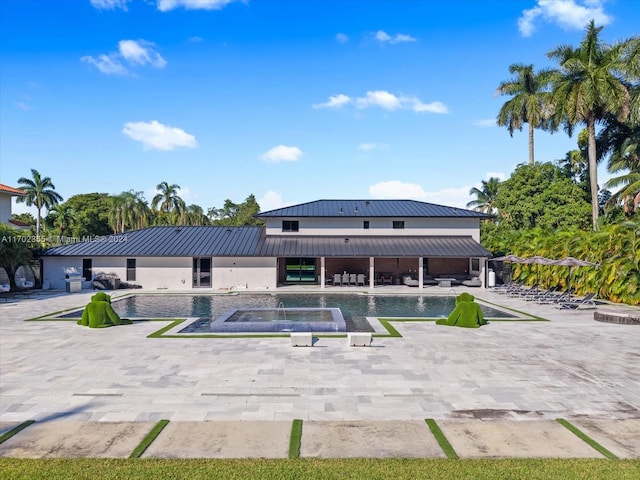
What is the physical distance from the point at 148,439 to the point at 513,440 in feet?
21.0

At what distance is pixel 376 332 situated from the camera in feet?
55.1

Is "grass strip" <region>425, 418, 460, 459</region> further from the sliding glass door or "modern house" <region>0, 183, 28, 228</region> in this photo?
"modern house" <region>0, 183, 28, 228</region>

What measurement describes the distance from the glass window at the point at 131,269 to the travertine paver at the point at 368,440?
98.4ft

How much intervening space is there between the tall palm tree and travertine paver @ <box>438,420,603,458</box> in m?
32.6

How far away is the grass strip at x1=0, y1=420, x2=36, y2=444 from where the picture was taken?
750 cm

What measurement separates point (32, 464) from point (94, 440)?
1072 mm

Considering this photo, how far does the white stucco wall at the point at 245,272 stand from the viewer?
3438 cm

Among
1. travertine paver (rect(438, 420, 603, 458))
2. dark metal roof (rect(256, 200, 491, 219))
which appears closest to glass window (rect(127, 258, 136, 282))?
dark metal roof (rect(256, 200, 491, 219))

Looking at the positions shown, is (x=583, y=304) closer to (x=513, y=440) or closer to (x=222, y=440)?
(x=513, y=440)

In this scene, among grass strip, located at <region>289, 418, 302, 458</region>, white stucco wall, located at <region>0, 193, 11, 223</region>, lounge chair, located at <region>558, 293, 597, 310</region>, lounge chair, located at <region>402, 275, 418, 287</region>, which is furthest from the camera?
white stucco wall, located at <region>0, 193, 11, 223</region>

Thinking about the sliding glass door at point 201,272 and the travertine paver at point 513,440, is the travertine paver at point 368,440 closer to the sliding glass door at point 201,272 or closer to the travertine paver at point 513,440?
the travertine paver at point 513,440

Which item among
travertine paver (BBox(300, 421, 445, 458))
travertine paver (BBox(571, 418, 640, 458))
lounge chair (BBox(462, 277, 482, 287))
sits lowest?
travertine paver (BBox(571, 418, 640, 458))

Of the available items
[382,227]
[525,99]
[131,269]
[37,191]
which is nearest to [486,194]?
[525,99]

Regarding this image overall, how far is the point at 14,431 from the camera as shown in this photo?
7.79 m
